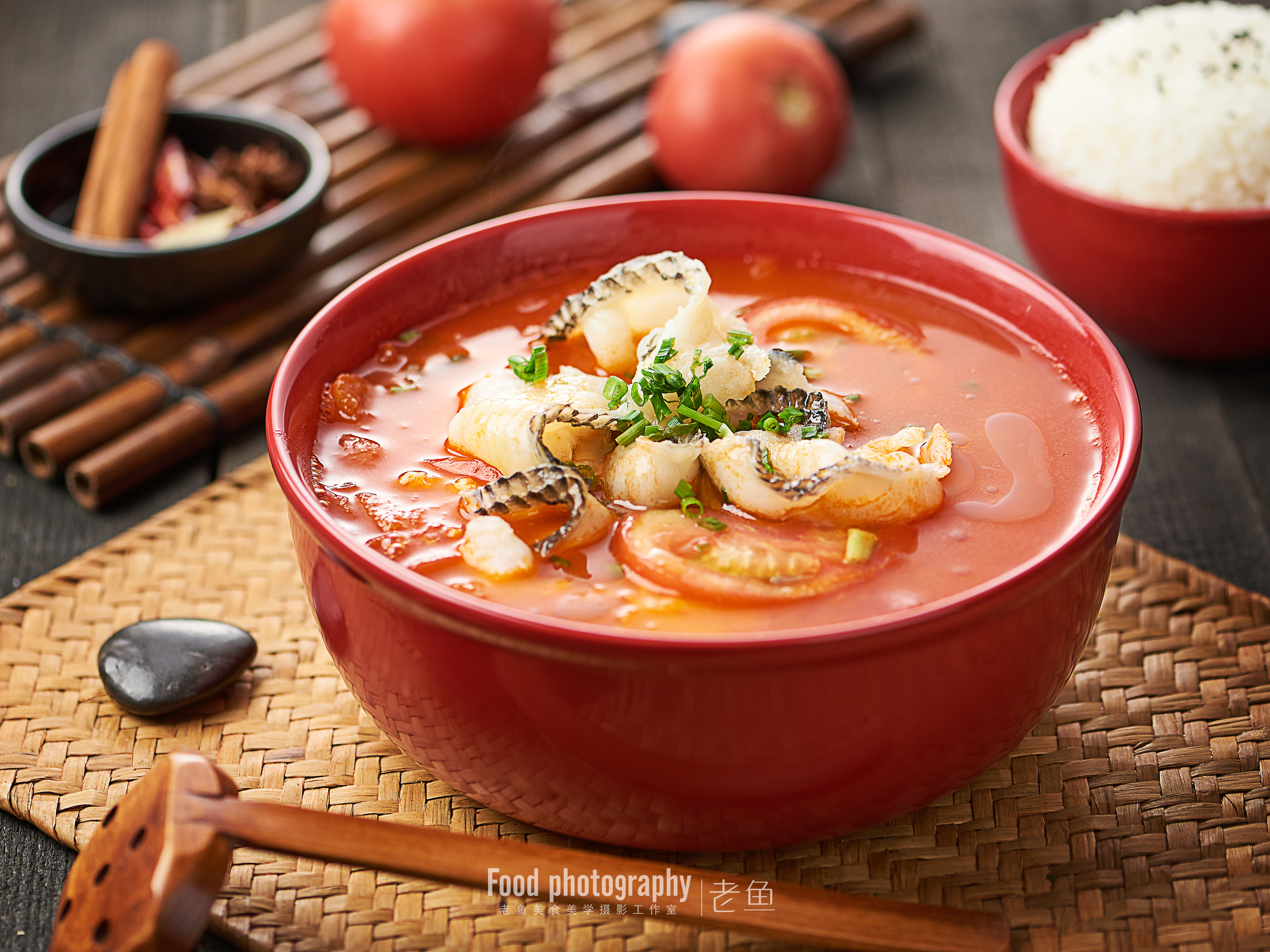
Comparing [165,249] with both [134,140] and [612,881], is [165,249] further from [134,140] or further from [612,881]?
[612,881]

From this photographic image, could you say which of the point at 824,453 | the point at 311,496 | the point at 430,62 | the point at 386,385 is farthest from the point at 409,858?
the point at 430,62

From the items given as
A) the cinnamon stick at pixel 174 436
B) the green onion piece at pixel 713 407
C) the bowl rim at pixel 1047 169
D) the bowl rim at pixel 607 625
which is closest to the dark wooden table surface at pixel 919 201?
the cinnamon stick at pixel 174 436

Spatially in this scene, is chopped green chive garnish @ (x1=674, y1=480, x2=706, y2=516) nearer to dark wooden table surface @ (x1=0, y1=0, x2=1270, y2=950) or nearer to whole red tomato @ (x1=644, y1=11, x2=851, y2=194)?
dark wooden table surface @ (x1=0, y1=0, x2=1270, y2=950)

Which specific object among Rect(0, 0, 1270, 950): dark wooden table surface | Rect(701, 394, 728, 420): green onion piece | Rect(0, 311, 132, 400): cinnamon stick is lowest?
Rect(0, 0, 1270, 950): dark wooden table surface

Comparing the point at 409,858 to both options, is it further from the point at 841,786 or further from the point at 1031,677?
the point at 1031,677

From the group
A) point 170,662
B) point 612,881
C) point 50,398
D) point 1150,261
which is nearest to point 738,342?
point 612,881

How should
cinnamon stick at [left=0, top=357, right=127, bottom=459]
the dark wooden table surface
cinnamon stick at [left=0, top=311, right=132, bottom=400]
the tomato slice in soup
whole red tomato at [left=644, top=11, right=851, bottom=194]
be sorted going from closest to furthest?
the tomato slice in soup, the dark wooden table surface, cinnamon stick at [left=0, top=357, right=127, bottom=459], cinnamon stick at [left=0, top=311, right=132, bottom=400], whole red tomato at [left=644, top=11, right=851, bottom=194]

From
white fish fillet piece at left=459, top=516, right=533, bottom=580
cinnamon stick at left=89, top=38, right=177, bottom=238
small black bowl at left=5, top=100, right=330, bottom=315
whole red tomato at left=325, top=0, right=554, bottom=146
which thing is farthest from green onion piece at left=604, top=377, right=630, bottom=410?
whole red tomato at left=325, top=0, right=554, bottom=146

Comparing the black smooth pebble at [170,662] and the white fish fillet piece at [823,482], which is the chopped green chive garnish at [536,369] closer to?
the white fish fillet piece at [823,482]
